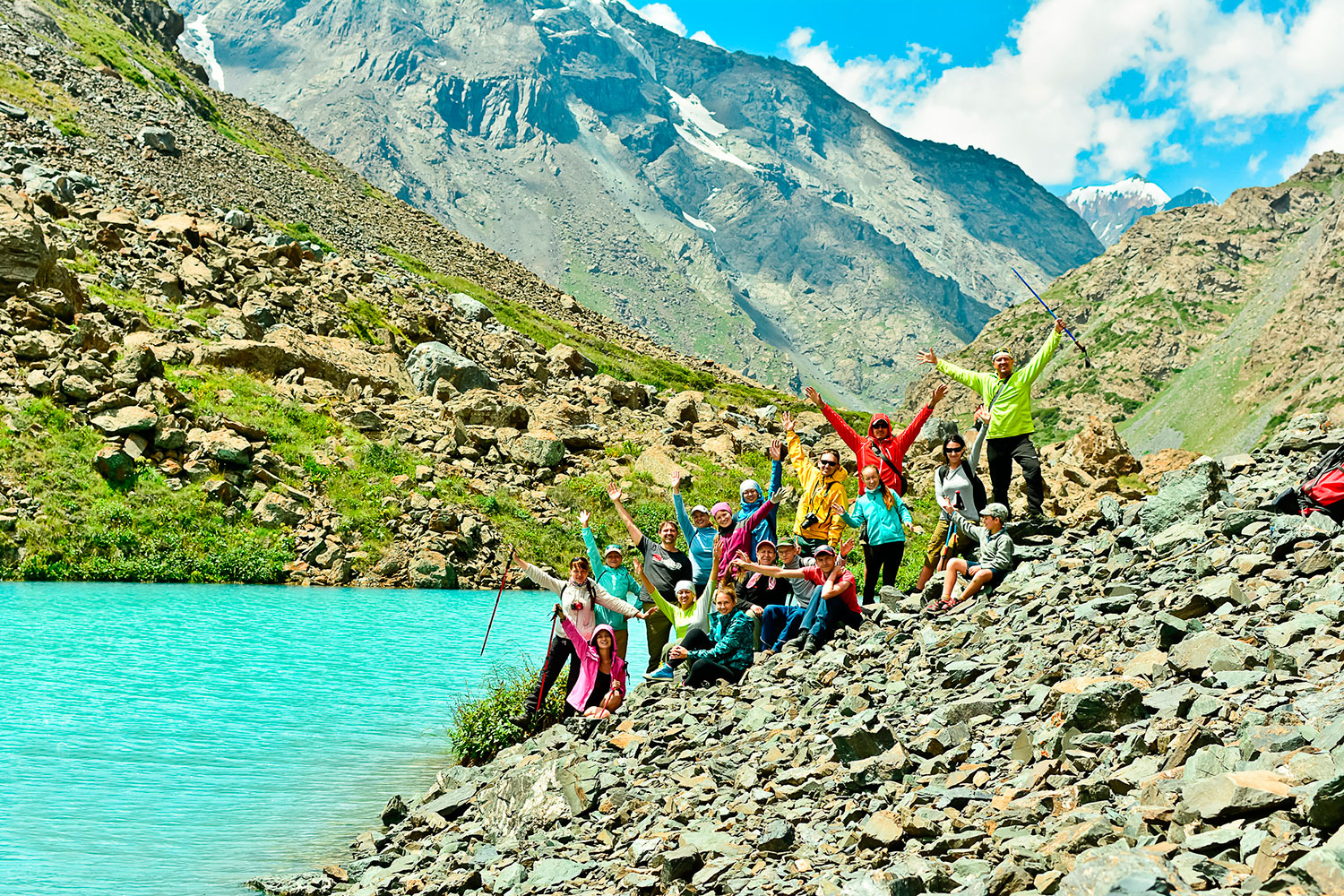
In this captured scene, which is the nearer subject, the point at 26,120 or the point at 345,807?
the point at 345,807

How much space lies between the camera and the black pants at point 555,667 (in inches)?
562

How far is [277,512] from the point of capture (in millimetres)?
38031

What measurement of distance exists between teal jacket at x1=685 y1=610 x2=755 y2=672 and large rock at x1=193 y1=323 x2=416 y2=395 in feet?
123

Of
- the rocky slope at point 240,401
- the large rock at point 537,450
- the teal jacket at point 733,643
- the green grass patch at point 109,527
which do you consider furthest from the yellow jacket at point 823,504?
the large rock at point 537,450

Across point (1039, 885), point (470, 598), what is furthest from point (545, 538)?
point (1039, 885)

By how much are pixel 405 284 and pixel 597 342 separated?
3070 centimetres

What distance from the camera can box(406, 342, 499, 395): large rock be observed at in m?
54.2

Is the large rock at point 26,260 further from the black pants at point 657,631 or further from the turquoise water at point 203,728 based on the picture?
the black pants at point 657,631

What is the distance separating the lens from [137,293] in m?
46.8

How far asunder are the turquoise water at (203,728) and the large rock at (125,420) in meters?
8.38

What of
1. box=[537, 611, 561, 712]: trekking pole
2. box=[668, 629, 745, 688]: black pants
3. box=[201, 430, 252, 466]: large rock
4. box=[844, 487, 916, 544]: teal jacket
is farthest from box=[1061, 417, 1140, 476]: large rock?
box=[201, 430, 252, 466]: large rock

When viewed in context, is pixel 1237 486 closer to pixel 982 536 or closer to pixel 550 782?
pixel 982 536

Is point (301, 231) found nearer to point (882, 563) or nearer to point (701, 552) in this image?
point (701, 552)

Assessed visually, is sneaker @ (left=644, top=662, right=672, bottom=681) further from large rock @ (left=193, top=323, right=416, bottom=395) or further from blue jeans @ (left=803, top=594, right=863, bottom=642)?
large rock @ (left=193, top=323, right=416, bottom=395)
